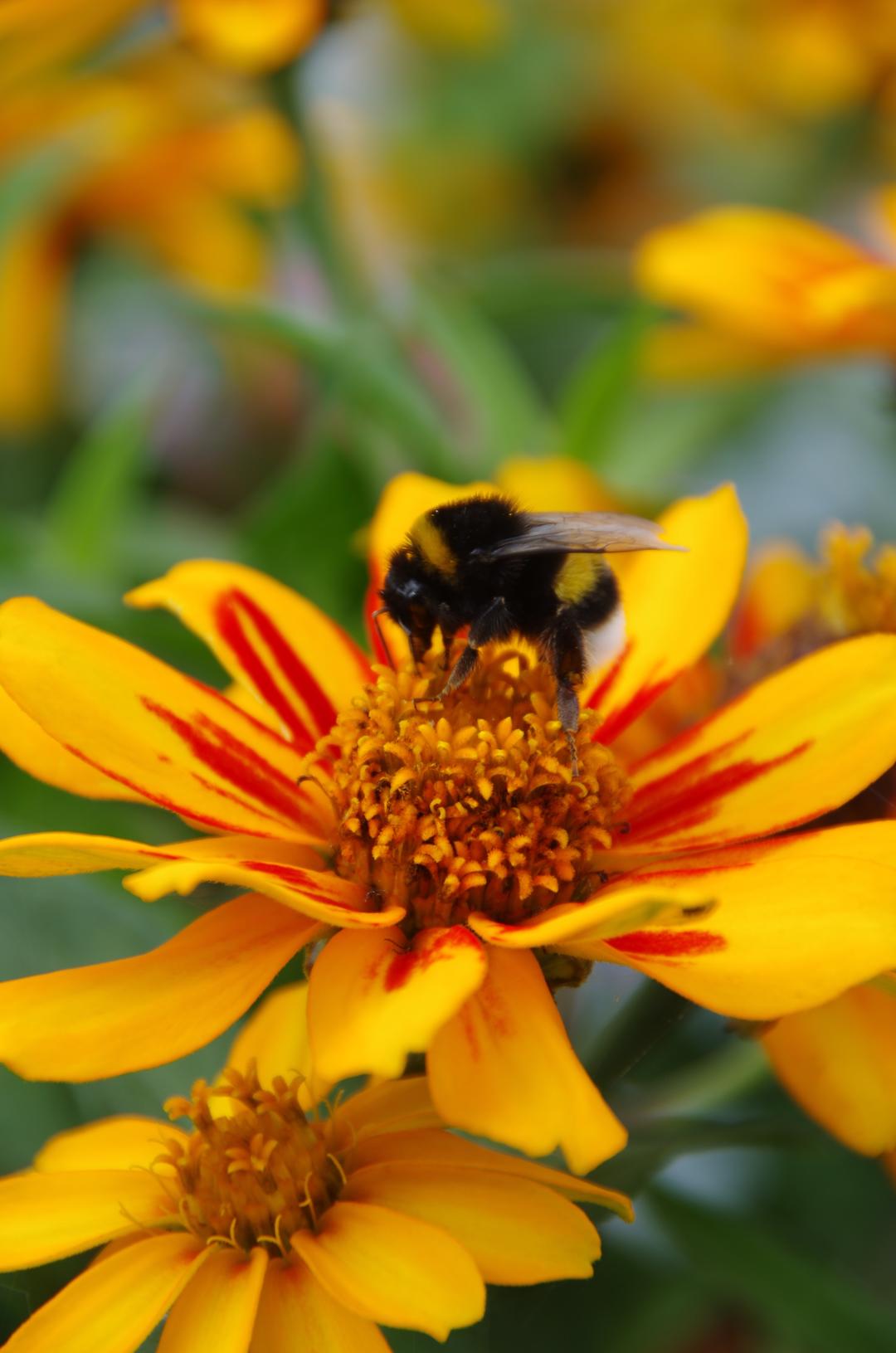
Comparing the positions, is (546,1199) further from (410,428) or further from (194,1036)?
(410,428)

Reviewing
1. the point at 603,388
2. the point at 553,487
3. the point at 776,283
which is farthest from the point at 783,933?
the point at 603,388

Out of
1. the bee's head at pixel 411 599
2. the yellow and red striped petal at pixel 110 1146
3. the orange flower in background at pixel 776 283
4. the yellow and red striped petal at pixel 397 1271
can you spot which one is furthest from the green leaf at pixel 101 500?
the yellow and red striped petal at pixel 397 1271

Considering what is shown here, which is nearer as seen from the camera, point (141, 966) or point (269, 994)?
point (141, 966)

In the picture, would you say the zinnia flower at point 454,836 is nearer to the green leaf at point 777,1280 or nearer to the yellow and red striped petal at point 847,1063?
the yellow and red striped petal at point 847,1063

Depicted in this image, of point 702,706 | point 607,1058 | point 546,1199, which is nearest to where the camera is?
point 546,1199

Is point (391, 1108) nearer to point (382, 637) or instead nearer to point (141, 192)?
point (382, 637)

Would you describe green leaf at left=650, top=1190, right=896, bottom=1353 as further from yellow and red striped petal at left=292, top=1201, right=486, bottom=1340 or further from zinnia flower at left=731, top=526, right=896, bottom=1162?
yellow and red striped petal at left=292, top=1201, right=486, bottom=1340

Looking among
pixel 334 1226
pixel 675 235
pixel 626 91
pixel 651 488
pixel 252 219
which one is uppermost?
pixel 626 91

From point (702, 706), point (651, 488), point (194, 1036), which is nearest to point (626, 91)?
point (651, 488)
